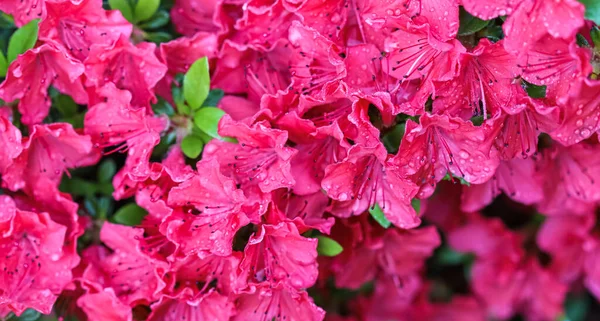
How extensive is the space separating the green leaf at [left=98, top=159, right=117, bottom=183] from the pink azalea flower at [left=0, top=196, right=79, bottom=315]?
27 cm

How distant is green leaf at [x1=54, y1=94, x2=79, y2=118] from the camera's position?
5.31 ft

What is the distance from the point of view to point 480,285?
2141mm

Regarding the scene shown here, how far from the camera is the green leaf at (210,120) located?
147 centimetres

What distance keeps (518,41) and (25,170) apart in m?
1.12

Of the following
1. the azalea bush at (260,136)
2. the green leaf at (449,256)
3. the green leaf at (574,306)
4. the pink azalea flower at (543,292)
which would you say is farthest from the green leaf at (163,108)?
the green leaf at (574,306)

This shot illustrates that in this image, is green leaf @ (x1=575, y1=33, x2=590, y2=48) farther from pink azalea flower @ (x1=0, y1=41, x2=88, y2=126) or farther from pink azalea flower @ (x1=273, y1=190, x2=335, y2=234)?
pink azalea flower @ (x1=0, y1=41, x2=88, y2=126)

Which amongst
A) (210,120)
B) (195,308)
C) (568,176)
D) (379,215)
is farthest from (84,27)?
(568,176)

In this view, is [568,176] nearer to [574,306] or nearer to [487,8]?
[487,8]

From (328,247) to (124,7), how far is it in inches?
29.4

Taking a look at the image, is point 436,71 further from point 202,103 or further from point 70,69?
point 70,69

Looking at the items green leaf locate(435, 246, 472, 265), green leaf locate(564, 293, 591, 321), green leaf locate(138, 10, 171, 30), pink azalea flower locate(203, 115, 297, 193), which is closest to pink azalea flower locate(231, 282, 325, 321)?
pink azalea flower locate(203, 115, 297, 193)

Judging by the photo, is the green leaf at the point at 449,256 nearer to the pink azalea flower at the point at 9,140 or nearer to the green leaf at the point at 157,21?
the green leaf at the point at 157,21

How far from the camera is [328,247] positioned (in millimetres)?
1492

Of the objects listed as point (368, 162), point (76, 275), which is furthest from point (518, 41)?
point (76, 275)
